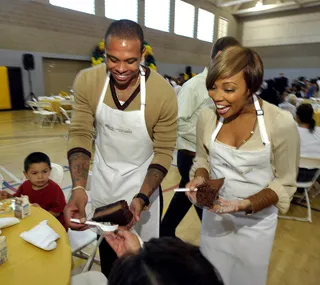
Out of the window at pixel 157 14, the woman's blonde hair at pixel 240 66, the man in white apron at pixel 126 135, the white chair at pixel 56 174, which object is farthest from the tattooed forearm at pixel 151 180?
the window at pixel 157 14

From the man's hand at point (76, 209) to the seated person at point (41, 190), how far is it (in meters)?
0.86

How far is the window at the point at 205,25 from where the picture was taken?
17.6 meters

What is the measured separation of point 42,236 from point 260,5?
21096mm

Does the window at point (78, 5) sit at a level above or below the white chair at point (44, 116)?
above

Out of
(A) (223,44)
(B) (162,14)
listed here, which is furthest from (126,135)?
(B) (162,14)

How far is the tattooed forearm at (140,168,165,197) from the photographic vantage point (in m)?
1.45

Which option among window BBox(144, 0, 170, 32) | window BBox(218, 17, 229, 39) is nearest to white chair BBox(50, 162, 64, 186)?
window BBox(144, 0, 170, 32)

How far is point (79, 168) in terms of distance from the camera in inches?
58.1

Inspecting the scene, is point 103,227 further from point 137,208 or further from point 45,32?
point 45,32

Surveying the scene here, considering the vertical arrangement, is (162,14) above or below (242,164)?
above

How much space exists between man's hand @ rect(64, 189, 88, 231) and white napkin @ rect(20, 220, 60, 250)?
4.4 inches

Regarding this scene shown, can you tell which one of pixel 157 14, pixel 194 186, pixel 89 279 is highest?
pixel 157 14

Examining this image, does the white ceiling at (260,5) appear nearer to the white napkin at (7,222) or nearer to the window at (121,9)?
the window at (121,9)

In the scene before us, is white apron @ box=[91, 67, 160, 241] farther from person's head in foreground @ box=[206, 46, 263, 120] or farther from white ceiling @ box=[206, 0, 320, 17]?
white ceiling @ box=[206, 0, 320, 17]
